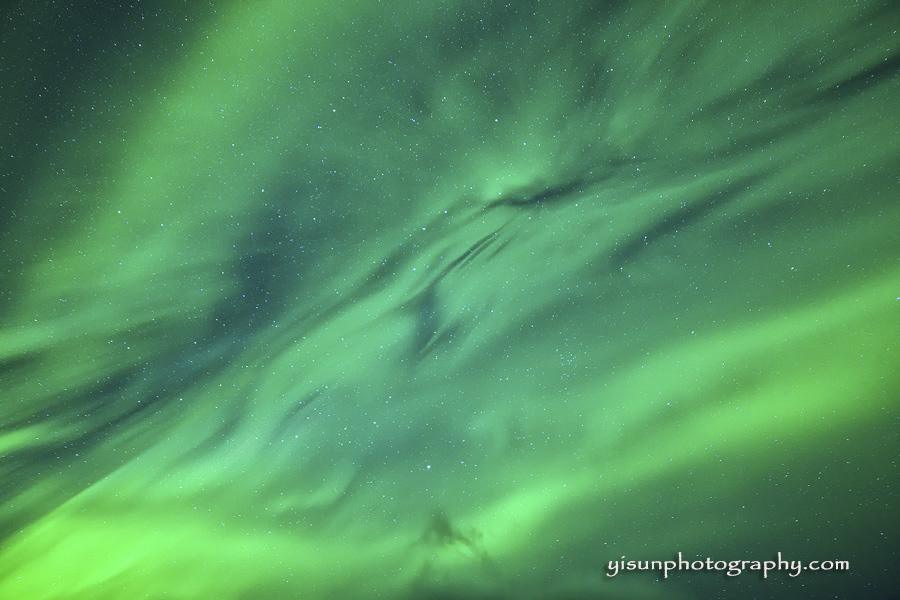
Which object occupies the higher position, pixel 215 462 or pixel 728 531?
pixel 215 462

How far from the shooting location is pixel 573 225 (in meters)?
2.09

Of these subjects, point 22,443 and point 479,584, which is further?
point 479,584

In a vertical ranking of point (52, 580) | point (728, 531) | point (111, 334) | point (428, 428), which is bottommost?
point (52, 580)

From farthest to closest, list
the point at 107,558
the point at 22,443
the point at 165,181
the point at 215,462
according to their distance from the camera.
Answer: the point at 107,558 → the point at 215,462 → the point at 22,443 → the point at 165,181

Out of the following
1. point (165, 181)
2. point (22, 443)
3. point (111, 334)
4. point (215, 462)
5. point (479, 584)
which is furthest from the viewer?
point (479, 584)

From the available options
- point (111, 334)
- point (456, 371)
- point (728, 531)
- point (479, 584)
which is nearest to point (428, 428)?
point (456, 371)

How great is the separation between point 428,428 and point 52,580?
2.68 metres

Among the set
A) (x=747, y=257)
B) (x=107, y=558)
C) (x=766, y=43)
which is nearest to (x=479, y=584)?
(x=107, y=558)

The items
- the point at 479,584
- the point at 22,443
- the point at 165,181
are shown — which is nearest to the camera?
the point at 165,181

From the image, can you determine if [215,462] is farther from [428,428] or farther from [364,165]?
[364,165]

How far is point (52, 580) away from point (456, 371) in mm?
3009

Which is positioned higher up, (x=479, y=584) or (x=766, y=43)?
(x=766, y=43)

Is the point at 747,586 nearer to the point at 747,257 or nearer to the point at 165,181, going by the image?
the point at 747,257

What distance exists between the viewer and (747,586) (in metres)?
2.64
